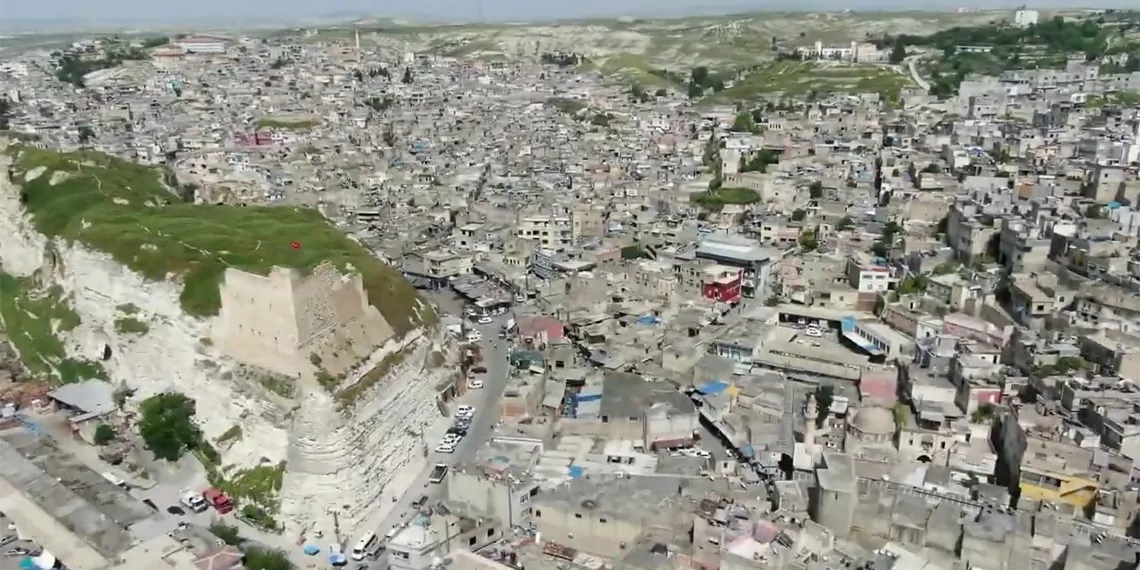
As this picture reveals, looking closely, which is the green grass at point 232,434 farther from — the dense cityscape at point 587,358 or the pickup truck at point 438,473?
the pickup truck at point 438,473

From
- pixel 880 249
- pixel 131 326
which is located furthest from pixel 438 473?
pixel 880 249

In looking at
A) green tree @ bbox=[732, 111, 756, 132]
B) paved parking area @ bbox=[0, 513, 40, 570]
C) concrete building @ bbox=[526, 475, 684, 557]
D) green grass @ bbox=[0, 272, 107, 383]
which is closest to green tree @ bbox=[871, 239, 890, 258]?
concrete building @ bbox=[526, 475, 684, 557]

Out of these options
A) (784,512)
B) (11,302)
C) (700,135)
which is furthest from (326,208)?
(784,512)

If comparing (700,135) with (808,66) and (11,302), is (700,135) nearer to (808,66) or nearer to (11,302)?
(808,66)

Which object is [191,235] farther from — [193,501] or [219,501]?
[219,501]

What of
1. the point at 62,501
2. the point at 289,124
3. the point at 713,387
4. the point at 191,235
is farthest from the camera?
the point at 289,124
